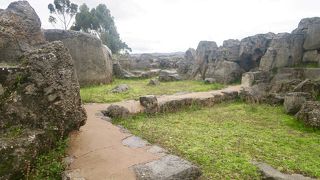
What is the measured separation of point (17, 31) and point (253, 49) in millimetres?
11095

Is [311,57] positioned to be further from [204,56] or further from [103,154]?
[103,154]

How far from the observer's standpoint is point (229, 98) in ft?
35.1

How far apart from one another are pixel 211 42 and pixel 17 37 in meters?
13.4

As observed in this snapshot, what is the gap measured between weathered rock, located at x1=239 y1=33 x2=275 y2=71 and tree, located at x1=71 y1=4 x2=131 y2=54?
23.9 m

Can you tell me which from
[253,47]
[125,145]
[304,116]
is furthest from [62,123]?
[253,47]

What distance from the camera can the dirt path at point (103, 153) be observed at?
422 cm

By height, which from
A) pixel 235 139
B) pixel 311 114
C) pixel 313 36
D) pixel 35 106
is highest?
pixel 313 36

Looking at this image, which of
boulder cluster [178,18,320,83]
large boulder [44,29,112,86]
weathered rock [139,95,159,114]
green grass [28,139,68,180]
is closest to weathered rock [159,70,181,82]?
boulder cluster [178,18,320,83]

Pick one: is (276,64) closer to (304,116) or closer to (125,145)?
(304,116)

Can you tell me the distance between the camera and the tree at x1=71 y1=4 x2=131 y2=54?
38406 mm

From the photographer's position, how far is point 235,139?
5969 mm

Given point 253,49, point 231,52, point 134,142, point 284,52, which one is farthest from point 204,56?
point 134,142

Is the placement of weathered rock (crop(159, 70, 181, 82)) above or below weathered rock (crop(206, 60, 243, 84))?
below

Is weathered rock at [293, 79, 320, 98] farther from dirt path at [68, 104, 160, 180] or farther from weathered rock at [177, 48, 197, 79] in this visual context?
weathered rock at [177, 48, 197, 79]
